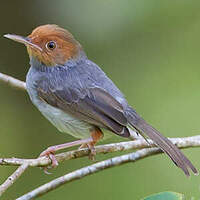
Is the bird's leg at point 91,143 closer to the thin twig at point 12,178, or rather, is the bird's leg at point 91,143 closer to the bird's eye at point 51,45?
the thin twig at point 12,178

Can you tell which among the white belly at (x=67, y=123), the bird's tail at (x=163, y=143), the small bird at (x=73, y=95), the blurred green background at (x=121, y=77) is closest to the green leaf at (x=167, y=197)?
the bird's tail at (x=163, y=143)

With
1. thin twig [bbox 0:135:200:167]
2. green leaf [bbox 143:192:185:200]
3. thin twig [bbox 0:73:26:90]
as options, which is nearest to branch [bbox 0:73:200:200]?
thin twig [bbox 0:135:200:167]

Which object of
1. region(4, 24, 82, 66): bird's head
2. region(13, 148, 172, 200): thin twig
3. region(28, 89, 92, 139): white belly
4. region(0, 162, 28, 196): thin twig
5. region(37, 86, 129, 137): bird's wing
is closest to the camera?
region(0, 162, 28, 196): thin twig

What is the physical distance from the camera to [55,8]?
7383 mm

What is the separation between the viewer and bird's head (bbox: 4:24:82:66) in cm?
559

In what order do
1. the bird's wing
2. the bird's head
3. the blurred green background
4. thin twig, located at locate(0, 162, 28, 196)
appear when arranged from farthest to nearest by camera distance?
the blurred green background → the bird's head → the bird's wing → thin twig, located at locate(0, 162, 28, 196)

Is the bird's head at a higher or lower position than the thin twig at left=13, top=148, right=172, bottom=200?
higher

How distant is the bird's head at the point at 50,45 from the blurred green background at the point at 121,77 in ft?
4.44

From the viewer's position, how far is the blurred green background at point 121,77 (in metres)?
6.88

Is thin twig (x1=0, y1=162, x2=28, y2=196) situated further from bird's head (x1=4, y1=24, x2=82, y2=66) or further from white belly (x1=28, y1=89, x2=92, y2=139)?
bird's head (x1=4, y1=24, x2=82, y2=66)

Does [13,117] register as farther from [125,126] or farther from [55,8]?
[125,126]

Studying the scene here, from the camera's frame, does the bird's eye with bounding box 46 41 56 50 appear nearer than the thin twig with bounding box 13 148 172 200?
No

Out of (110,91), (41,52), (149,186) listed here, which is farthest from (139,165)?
(41,52)

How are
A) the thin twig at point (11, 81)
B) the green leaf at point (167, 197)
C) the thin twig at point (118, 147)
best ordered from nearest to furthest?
the green leaf at point (167, 197) → the thin twig at point (118, 147) → the thin twig at point (11, 81)
